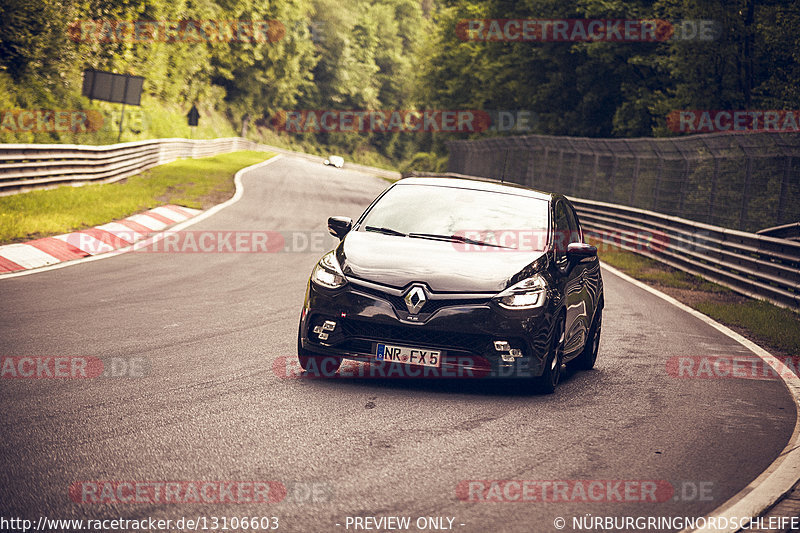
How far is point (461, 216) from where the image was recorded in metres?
8.27

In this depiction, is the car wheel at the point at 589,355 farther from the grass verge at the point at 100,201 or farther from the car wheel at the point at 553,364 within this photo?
the grass verge at the point at 100,201

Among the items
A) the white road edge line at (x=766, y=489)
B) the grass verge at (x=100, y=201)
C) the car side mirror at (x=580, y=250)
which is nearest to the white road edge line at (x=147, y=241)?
the grass verge at (x=100, y=201)

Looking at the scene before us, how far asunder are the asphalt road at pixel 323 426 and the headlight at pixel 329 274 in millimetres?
754

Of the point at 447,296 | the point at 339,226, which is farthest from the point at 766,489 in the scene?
the point at 339,226

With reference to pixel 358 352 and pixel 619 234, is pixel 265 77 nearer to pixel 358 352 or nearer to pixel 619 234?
pixel 619 234

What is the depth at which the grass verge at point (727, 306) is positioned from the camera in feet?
39.3

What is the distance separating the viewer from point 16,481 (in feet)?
14.9

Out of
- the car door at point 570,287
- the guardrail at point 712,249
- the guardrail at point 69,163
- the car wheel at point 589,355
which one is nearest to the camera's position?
the car door at point 570,287

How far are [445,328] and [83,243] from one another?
33.0ft

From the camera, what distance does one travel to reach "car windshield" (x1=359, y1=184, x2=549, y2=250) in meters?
8.00

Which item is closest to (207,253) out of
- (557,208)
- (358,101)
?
(557,208)

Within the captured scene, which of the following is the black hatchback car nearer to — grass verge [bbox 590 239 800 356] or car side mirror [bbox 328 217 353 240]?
car side mirror [bbox 328 217 353 240]

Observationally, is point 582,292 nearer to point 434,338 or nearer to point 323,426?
point 434,338

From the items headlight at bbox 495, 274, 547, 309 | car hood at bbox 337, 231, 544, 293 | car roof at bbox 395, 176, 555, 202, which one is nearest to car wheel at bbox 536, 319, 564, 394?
headlight at bbox 495, 274, 547, 309
